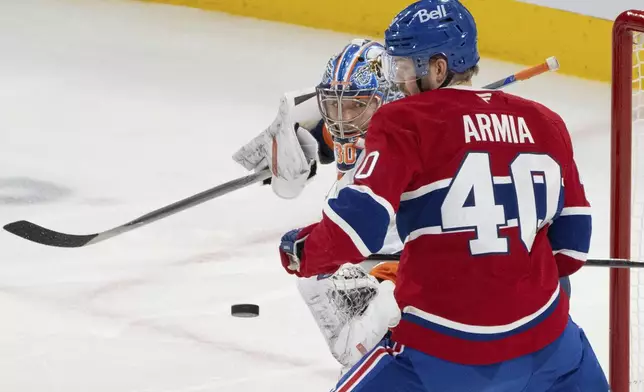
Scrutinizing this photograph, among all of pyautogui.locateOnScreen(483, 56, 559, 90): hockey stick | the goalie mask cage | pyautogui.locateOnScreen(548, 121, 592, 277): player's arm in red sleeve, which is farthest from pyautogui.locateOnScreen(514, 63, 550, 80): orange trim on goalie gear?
pyautogui.locateOnScreen(548, 121, 592, 277): player's arm in red sleeve

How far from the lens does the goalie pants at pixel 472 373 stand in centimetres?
161

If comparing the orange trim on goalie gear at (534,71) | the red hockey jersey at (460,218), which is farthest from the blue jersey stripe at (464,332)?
the orange trim on goalie gear at (534,71)

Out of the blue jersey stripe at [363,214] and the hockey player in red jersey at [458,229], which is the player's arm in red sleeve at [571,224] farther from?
the blue jersey stripe at [363,214]

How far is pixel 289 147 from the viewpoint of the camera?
102 inches

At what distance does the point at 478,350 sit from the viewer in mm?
1617

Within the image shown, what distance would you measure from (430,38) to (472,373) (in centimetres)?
54

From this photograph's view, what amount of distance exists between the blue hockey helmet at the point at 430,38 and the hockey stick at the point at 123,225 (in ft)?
3.71

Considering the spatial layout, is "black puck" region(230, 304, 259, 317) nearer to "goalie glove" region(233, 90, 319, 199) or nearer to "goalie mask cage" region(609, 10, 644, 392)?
"goalie glove" region(233, 90, 319, 199)

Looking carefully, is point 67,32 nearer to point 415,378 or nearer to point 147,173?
point 147,173

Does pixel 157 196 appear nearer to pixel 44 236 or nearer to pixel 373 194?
pixel 44 236

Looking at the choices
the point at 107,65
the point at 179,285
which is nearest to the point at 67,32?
the point at 107,65

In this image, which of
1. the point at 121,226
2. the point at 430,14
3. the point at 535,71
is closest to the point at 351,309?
the point at 430,14

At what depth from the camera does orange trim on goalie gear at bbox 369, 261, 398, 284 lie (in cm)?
230

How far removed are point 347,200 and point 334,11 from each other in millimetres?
3439
